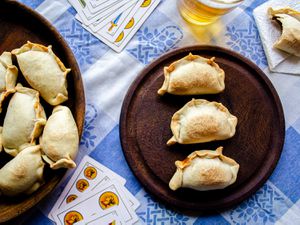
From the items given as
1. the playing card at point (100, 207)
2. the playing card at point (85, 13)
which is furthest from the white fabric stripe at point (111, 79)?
the playing card at point (100, 207)

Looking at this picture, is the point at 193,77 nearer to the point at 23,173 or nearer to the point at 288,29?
the point at 288,29

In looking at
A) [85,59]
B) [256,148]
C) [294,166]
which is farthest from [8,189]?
[294,166]

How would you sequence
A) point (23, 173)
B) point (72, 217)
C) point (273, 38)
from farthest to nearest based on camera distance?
1. point (273, 38)
2. point (72, 217)
3. point (23, 173)

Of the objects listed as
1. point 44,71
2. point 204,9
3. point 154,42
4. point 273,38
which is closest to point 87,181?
point 44,71

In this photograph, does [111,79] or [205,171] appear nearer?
[205,171]

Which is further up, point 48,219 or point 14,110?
point 14,110

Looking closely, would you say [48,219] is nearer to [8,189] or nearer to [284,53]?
[8,189]
